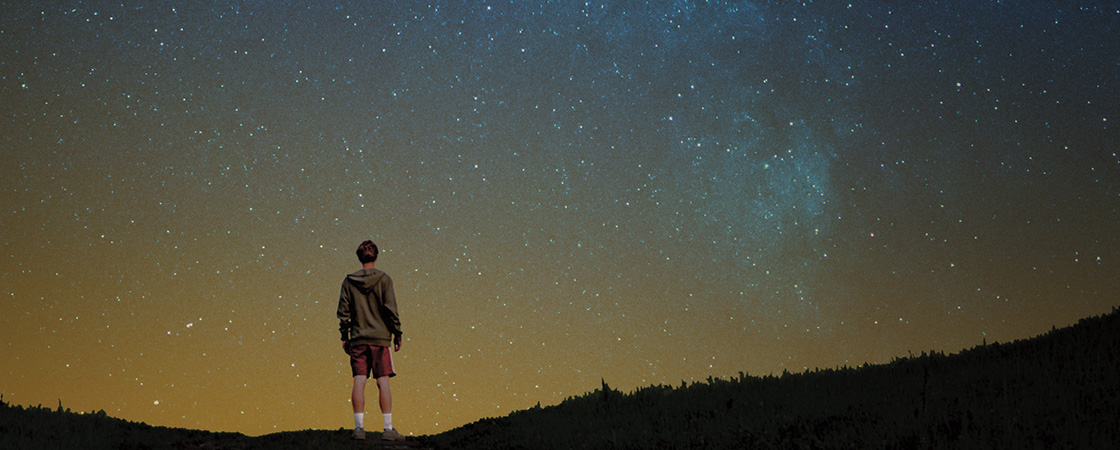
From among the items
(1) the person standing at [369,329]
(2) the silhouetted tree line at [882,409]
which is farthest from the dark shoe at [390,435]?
(2) the silhouetted tree line at [882,409]

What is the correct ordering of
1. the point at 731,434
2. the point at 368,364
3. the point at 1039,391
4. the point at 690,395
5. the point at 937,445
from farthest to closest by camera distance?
the point at 690,395 → the point at 368,364 → the point at 731,434 → the point at 1039,391 → the point at 937,445

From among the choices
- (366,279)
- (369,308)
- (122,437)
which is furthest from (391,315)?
(122,437)

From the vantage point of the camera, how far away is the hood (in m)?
9.34

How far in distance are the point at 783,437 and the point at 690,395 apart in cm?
263

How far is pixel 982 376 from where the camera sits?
26.5 feet

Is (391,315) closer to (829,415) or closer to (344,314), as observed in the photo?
(344,314)

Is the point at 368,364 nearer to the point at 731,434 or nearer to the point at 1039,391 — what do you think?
the point at 731,434

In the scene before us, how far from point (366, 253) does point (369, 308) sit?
2.24 feet

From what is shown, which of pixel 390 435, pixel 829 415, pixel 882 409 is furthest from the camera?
pixel 390 435

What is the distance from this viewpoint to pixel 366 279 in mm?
9352

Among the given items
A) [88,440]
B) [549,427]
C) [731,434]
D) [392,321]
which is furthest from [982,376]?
[88,440]

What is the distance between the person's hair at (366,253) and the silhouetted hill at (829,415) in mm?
2150

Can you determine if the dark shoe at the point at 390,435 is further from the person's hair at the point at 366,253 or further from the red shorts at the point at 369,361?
the person's hair at the point at 366,253

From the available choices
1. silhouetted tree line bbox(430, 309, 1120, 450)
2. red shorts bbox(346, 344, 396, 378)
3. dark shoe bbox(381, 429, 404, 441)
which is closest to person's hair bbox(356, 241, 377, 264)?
red shorts bbox(346, 344, 396, 378)
